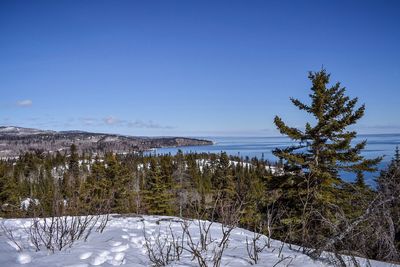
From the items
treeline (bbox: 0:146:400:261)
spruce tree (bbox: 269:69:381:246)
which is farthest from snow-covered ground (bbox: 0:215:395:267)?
spruce tree (bbox: 269:69:381:246)

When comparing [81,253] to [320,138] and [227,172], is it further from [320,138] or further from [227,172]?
[227,172]

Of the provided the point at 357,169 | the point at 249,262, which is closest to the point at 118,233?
the point at 249,262

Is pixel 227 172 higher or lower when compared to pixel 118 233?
lower

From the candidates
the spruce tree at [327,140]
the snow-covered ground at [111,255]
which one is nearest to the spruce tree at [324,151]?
the spruce tree at [327,140]

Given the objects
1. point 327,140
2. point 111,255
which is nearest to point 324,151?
point 327,140

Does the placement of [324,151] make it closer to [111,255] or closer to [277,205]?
[277,205]

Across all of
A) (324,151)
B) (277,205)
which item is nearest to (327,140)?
(324,151)

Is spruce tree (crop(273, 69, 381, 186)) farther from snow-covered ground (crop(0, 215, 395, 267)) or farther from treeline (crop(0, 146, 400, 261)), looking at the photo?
snow-covered ground (crop(0, 215, 395, 267))

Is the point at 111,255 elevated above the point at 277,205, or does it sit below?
above

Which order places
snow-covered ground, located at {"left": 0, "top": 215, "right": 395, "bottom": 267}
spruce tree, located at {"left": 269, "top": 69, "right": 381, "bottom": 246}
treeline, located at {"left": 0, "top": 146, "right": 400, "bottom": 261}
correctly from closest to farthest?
1. snow-covered ground, located at {"left": 0, "top": 215, "right": 395, "bottom": 267}
2. treeline, located at {"left": 0, "top": 146, "right": 400, "bottom": 261}
3. spruce tree, located at {"left": 269, "top": 69, "right": 381, "bottom": 246}

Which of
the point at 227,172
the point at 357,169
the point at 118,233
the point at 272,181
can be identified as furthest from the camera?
the point at 227,172

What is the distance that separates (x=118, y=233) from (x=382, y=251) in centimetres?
445

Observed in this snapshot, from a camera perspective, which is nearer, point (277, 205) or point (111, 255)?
point (111, 255)

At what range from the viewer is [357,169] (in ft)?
46.1
